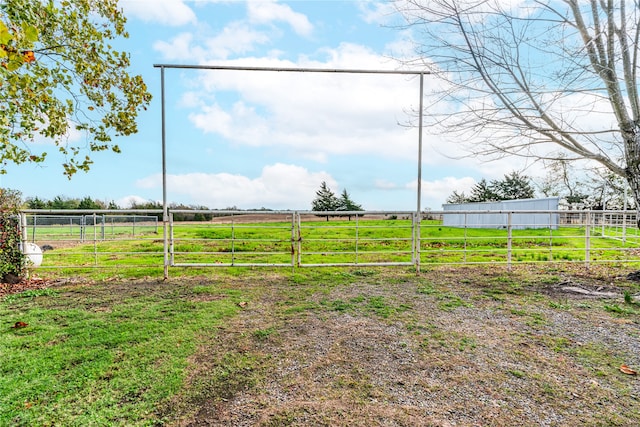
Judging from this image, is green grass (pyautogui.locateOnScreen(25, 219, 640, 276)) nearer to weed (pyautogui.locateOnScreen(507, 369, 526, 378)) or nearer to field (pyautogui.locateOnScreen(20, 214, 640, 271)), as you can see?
field (pyautogui.locateOnScreen(20, 214, 640, 271))

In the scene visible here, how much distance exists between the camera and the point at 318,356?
2205 mm

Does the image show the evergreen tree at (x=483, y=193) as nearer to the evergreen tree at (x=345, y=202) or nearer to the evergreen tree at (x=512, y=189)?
the evergreen tree at (x=512, y=189)

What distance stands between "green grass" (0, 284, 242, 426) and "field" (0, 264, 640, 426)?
0.01 m

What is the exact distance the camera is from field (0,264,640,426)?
64.0 inches

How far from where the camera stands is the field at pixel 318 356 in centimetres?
163

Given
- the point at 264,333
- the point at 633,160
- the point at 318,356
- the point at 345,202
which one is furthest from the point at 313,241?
the point at 345,202

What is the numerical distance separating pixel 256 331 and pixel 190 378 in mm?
768

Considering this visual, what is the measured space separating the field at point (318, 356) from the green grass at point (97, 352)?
1cm

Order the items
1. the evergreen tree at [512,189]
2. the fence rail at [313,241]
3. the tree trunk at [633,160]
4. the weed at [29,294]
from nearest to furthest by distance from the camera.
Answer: the tree trunk at [633,160] < the weed at [29,294] < the fence rail at [313,241] < the evergreen tree at [512,189]

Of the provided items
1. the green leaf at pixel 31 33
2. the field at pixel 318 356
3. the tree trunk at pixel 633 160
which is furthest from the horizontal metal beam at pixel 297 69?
the green leaf at pixel 31 33

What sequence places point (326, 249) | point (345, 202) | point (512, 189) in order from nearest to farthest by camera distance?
point (326, 249), point (345, 202), point (512, 189)

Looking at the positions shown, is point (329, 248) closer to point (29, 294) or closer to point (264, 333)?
point (264, 333)

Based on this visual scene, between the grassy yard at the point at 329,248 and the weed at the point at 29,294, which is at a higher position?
the grassy yard at the point at 329,248

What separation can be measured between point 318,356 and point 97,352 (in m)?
1.60
